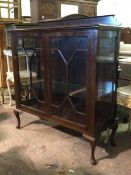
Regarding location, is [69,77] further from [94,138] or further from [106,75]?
[94,138]

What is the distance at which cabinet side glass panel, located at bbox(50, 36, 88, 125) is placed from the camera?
1.60 m

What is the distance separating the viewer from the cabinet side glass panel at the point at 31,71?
6.27ft

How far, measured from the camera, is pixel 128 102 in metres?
1.69

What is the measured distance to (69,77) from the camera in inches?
67.4

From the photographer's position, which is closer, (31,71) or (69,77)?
(69,77)

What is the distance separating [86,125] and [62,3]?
256 cm

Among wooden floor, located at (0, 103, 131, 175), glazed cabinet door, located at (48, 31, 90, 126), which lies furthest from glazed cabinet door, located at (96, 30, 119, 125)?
wooden floor, located at (0, 103, 131, 175)

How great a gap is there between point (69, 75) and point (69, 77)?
0.7 inches

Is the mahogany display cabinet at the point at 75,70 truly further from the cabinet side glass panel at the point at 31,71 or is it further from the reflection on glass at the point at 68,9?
the reflection on glass at the point at 68,9

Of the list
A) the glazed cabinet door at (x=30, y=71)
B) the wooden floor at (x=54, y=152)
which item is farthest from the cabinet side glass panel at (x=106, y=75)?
the glazed cabinet door at (x=30, y=71)

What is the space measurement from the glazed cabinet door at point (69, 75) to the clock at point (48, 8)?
1938mm

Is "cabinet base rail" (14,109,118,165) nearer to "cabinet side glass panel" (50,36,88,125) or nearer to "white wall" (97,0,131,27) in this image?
"cabinet side glass panel" (50,36,88,125)

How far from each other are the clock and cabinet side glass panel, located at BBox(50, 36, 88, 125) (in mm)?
1946

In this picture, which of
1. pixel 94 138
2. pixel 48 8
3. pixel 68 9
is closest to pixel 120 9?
pixel 68 9
